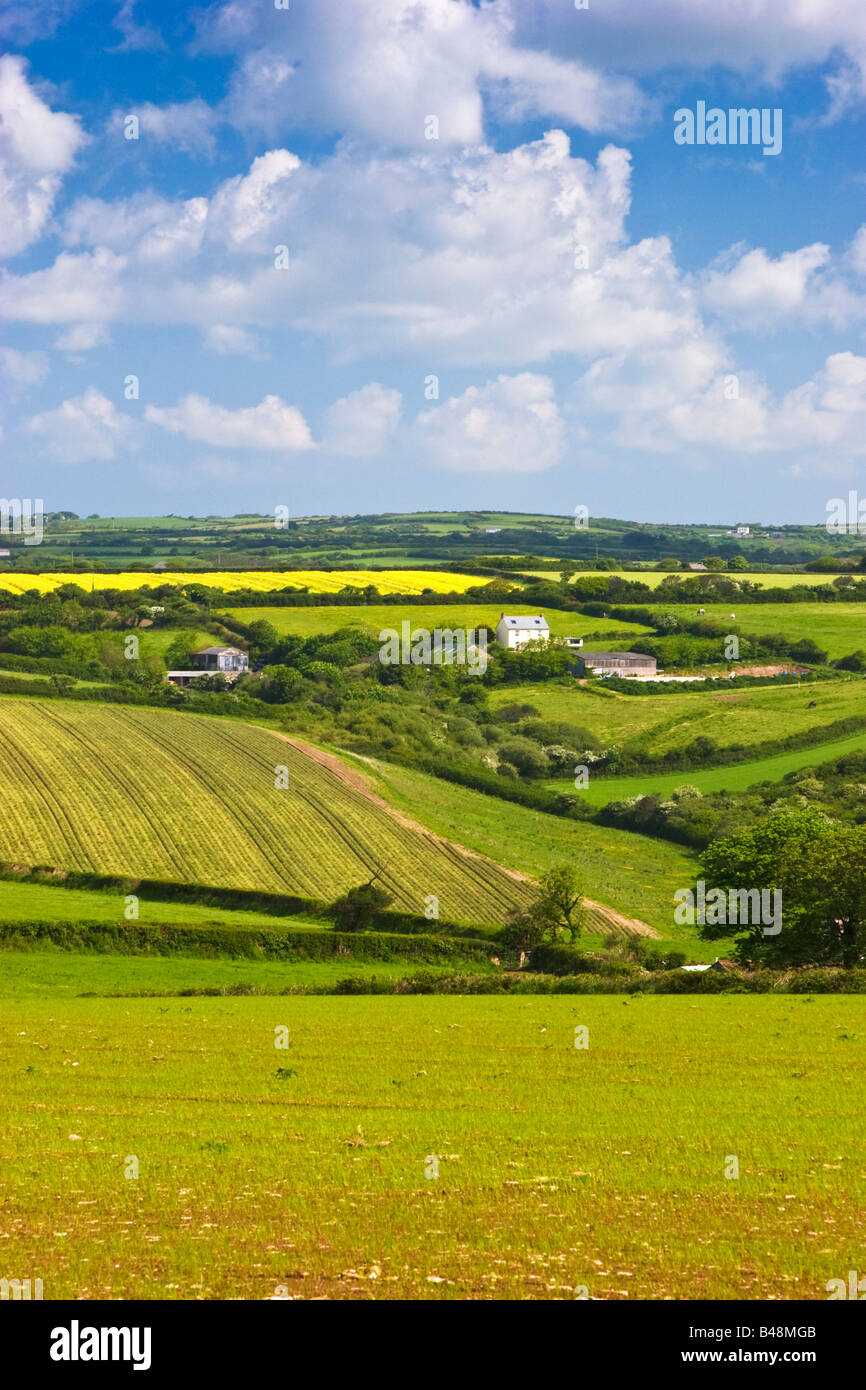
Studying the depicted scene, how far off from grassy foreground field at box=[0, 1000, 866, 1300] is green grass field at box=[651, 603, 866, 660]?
12481cm

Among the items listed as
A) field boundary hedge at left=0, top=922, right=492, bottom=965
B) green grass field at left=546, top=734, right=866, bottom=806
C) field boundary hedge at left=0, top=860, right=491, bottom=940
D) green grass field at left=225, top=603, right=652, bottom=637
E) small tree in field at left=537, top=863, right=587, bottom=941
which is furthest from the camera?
green grass field at left=225, top=603, right=652, bottom=637

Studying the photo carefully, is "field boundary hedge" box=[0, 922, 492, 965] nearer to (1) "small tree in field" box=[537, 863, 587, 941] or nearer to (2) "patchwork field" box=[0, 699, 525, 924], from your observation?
(1) "small tree in field" box=[537, 863, 587, 941]

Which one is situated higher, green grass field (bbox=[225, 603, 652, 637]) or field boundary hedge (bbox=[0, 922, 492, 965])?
green grass field (bbox=[225, 603, 652, 637])

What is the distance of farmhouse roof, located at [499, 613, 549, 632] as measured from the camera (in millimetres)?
156750

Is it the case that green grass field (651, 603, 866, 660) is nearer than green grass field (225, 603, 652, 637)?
Yes

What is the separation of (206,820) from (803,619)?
102 meters

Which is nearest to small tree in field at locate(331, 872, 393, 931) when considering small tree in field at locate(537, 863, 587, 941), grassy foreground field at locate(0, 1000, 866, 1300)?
small tree in field at locate(537, 863, 587, 941)

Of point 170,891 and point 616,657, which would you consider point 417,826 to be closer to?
point 170,891

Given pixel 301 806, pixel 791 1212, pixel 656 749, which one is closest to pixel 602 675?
pixel 656 749

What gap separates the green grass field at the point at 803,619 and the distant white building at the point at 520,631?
18.1m

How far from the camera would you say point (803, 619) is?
160 meters

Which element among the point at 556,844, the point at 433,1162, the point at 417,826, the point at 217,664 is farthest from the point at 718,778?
the point at 433,1162

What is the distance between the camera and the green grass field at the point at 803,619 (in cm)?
15188
